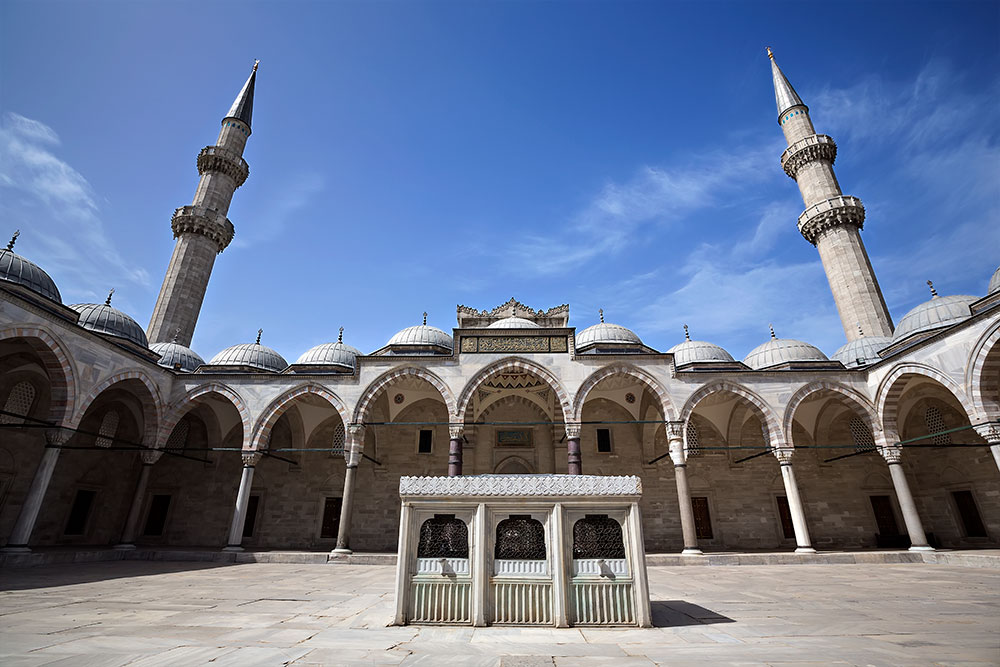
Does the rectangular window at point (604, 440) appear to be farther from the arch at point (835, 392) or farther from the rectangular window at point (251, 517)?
the rectangular window at point (251, 517)

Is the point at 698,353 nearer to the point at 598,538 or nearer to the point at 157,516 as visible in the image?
the point at 598,538

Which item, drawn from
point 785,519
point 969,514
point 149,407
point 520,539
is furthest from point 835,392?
point 149,407

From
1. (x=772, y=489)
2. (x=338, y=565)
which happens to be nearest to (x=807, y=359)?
(x=772, y=489)

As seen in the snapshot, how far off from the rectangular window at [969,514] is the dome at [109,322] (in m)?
25.7

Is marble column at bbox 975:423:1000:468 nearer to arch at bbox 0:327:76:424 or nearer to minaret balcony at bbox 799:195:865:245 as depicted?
minaret balcony at bbox 799:195:865:245

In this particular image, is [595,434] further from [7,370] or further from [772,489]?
[7,370]

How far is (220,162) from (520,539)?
2347 cm

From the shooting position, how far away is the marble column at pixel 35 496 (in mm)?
9898

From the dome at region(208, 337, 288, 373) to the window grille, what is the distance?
323cm

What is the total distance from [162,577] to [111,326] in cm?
963

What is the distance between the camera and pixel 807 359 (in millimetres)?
16234

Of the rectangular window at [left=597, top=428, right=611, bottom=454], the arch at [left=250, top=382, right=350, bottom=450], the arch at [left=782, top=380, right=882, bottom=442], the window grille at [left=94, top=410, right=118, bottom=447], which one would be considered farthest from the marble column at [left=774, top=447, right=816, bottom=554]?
the window grille at [left=94, top=410, right=118, bottom=447]

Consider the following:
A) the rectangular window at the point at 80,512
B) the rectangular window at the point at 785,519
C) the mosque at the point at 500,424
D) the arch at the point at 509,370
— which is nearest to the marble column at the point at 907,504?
the mosque at the point at 500,424

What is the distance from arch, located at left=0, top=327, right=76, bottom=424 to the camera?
34.6 ft
